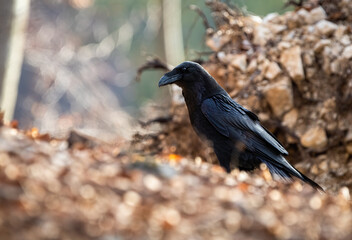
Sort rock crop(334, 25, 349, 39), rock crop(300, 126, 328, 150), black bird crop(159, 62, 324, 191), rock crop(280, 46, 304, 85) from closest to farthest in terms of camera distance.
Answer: black bird crop(159, 62, 324, 191)
rock crop(300, 126, 328, 150)
rock crop(280, 46, 304, 85)
rock crop(334, 25, 349, 39)

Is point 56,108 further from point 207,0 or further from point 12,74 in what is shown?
point 207,0

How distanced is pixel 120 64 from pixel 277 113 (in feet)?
43.7

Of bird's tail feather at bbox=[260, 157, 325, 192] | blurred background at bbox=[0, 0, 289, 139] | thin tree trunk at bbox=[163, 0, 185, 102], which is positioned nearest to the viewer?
bird's tail feather at bbox=[260, 157, 325, 192]

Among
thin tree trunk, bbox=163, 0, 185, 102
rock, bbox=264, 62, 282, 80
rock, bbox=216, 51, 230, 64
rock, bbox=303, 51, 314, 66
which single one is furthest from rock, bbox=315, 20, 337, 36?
thin tree trunk, bbox=163, 0, 185, 102

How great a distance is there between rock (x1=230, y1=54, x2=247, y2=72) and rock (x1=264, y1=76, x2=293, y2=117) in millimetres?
439

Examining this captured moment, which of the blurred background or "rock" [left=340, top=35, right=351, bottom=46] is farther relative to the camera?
the blurred background

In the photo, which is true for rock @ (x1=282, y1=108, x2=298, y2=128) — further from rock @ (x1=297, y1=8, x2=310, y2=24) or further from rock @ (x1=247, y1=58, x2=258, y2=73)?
rock @ (x1=297, y1=8, x2=310, y2=24)

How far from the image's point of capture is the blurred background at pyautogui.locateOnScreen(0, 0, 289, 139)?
41.2 ft

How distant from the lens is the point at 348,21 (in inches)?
263

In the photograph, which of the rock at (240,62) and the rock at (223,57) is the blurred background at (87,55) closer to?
the rock at (223,57)

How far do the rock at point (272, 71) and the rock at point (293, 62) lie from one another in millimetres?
95

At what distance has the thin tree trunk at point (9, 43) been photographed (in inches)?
293

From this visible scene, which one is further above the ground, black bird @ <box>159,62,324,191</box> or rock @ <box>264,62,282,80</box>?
rock @ <box>264,62,282,80</box>

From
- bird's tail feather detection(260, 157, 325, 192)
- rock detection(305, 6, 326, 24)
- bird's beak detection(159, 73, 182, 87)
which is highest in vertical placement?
rock detection(305, 6, 326, 24)
